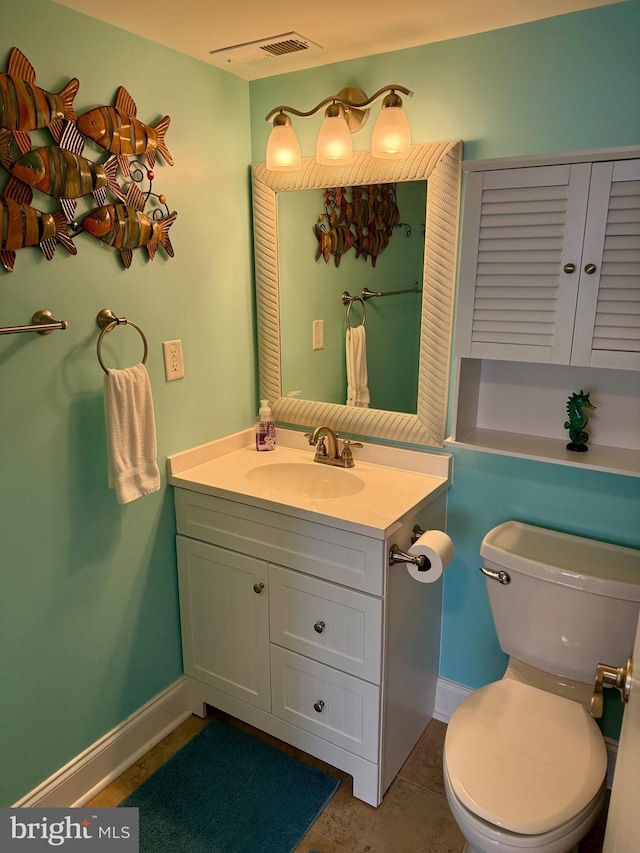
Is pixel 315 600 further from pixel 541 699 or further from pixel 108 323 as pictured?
pixel 108 323

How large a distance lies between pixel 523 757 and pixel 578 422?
88 cm

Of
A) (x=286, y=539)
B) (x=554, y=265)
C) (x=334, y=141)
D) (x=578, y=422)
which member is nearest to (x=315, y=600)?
(x=286, y=539)

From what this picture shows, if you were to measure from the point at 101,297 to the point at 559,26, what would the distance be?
140 cm

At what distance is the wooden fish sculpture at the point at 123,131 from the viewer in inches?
61.1

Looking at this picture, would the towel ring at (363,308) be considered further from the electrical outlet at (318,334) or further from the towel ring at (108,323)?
the towel ring at (108,323)

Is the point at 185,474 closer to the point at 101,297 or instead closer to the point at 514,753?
the point at 101,297

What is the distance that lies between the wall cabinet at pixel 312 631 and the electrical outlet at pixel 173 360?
38 centimetres

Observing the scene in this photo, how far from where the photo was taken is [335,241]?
2033 millimetres

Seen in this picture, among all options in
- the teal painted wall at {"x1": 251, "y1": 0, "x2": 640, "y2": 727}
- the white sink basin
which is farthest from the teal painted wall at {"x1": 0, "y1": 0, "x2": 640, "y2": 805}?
the white sink basin

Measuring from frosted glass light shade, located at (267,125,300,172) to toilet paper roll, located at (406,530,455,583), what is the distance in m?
1.23

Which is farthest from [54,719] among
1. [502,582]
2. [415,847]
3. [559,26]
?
[559,26]

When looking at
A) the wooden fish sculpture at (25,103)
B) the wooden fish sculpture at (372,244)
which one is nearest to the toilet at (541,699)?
the wooden fish sculpture at (372,244)

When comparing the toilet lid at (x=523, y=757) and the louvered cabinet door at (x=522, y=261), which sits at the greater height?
the louvered cabinet door at (x=522, y=261)

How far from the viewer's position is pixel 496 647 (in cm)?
199
